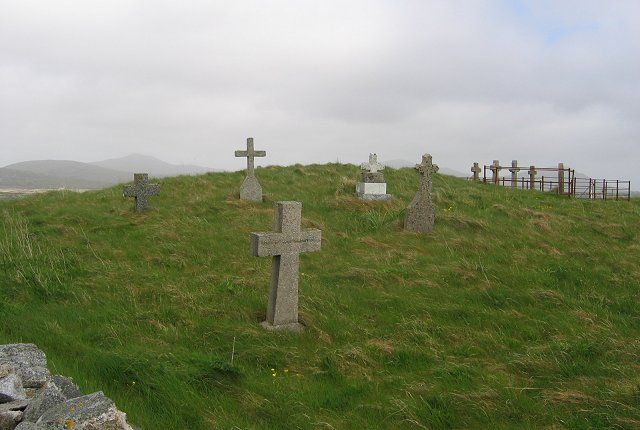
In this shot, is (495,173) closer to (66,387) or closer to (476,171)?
(476,171)

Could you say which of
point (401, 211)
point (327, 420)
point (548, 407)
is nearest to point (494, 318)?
point (548, 407)

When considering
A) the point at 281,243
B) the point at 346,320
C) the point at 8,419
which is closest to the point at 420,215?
the point at 346,320

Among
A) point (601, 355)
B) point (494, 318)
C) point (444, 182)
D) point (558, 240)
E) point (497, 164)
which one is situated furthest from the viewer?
point (497, 164)

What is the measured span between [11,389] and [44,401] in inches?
15.5

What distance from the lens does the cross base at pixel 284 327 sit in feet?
22.5

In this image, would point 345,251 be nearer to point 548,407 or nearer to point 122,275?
point 122,275

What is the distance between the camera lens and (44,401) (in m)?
3.46

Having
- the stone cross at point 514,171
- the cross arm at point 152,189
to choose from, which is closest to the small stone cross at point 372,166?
the cross arm at point 152,189

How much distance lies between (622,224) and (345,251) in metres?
8.16

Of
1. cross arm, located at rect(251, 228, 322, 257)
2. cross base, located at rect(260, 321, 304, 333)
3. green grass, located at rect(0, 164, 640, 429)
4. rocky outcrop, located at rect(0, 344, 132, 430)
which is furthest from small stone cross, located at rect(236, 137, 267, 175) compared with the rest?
rocky outcrop, located at rect(0, 344, 132, 430)

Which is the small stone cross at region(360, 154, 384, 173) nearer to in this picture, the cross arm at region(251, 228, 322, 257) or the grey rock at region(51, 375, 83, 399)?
the cross arm at region(251, 228, 322, 257)

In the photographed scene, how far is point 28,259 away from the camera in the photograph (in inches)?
357

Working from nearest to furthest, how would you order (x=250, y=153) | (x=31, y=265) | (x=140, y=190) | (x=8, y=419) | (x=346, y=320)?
(x=8, y=419), (x=346, y=320), (x=31, y=265), (x=140, y=190), (x=250, y=153)

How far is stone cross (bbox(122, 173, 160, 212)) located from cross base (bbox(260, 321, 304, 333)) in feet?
28.4
